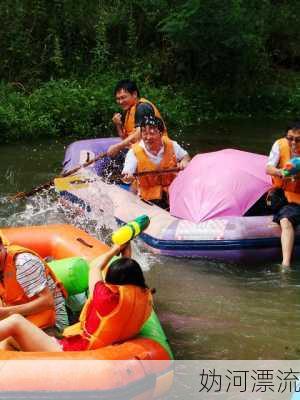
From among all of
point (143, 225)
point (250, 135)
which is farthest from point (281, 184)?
point (250, 135)

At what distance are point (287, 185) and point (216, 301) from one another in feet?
3.52

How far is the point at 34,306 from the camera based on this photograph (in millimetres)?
2984

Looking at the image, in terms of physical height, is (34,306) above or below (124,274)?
below

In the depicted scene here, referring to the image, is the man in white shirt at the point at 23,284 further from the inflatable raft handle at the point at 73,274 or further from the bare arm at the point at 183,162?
the bare arm at the point at 183,162

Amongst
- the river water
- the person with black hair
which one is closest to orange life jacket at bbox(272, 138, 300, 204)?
the river water

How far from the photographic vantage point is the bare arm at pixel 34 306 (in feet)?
9.67

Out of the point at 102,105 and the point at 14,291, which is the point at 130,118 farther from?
the point at 102,105

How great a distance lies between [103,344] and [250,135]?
7.43m

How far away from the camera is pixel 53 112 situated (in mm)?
9523

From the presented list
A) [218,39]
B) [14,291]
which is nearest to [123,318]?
[14,291]

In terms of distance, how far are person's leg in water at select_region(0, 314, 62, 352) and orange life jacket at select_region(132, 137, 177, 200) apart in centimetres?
250

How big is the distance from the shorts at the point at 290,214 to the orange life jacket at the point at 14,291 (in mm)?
2097

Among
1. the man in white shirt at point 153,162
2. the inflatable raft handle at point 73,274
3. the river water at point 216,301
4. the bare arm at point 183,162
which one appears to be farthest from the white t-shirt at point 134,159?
the inflatable raft handle at point 73,274

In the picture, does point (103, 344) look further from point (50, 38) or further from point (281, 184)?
point (50, 38)
